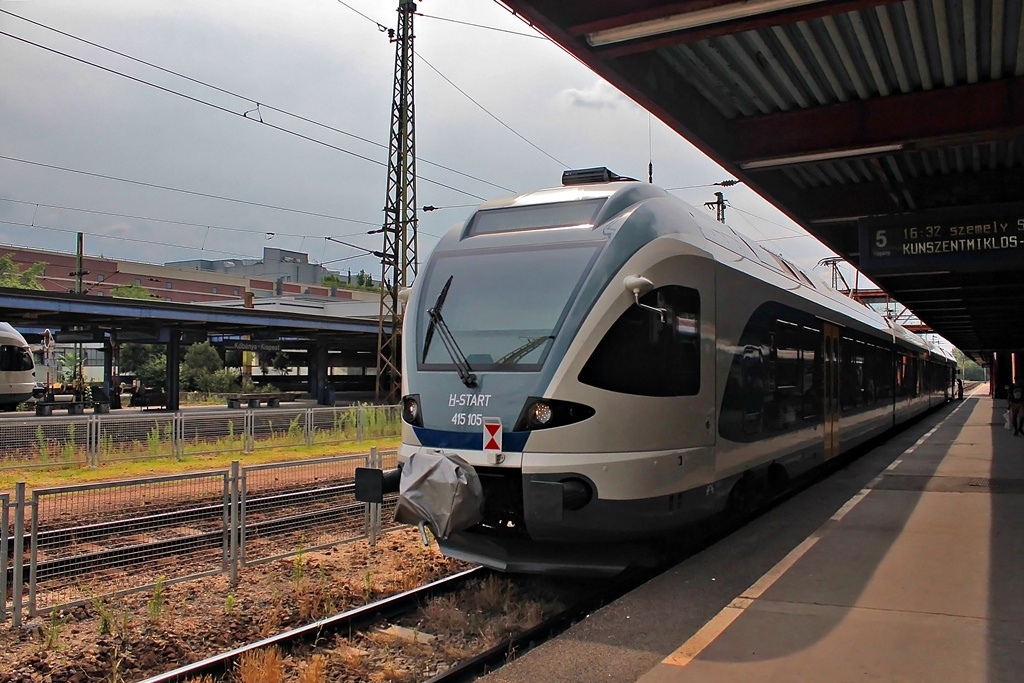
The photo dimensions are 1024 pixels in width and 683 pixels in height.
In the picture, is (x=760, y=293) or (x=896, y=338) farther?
(x=896, y=338)

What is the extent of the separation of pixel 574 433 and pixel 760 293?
12.8ft

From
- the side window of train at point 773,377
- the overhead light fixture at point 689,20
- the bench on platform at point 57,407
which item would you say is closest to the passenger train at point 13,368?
the bench on platform at point 57,407

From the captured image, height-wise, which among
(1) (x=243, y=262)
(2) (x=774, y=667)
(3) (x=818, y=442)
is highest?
(1) (x=243, y=262)

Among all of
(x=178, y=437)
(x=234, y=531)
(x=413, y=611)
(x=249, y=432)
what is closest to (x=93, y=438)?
(x=178, y=437)

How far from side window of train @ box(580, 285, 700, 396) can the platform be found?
5.55ft

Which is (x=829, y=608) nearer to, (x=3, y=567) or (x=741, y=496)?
(x=741, y=496)

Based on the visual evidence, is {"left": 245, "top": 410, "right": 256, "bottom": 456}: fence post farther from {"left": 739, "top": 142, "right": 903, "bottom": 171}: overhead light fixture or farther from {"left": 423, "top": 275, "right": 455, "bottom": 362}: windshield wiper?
{"left": 739, "top": 142, "right": 903, "bottom": 171}: overhead light fixture

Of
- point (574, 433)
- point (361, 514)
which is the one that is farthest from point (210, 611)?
point (574, 433)

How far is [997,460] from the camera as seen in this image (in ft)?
51.1

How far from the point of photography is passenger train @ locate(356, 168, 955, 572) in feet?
21.7

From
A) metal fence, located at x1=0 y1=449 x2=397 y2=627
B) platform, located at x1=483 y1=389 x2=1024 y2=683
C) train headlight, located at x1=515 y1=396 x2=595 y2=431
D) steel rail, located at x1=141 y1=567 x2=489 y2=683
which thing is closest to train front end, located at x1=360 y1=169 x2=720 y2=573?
train headlight, located at x1=515 y1=396 x2=595 y2=431

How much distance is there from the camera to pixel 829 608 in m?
6.04

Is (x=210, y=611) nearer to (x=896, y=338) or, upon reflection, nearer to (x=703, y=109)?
(x=703, y=109)

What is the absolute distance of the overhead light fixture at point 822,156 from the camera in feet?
30.7
